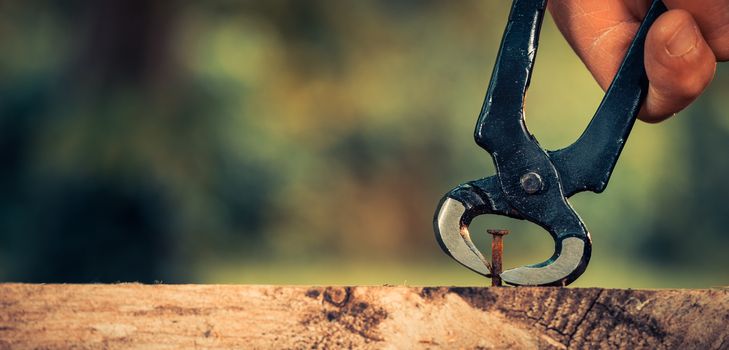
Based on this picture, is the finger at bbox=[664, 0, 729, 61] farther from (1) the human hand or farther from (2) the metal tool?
(2) the metal tool

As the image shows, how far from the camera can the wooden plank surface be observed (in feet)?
2.67

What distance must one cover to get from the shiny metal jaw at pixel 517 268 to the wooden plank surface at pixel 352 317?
0.19 ft

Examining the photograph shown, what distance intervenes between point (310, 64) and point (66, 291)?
177 inches

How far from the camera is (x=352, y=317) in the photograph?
32.4 inches

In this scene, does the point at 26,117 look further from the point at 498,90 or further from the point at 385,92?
the point at 498,90

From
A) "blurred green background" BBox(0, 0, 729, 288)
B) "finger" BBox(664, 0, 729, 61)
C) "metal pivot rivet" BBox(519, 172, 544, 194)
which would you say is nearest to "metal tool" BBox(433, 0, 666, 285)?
"metal pivot rivet" BBox(519, 172, 544, 194)

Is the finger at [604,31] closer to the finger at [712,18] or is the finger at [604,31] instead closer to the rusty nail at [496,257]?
the finger at [712,18]

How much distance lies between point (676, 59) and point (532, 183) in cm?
21

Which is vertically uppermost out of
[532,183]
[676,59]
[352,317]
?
[676,59]

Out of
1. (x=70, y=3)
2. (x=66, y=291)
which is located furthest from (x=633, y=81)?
(x=70, y=3)

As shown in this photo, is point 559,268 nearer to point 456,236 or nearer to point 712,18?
point 456,236

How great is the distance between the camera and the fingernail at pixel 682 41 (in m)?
0.93

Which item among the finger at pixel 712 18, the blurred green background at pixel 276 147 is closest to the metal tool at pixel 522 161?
the finger at pixel 712 18

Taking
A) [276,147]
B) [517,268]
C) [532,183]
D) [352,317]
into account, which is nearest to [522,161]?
[532,183]
